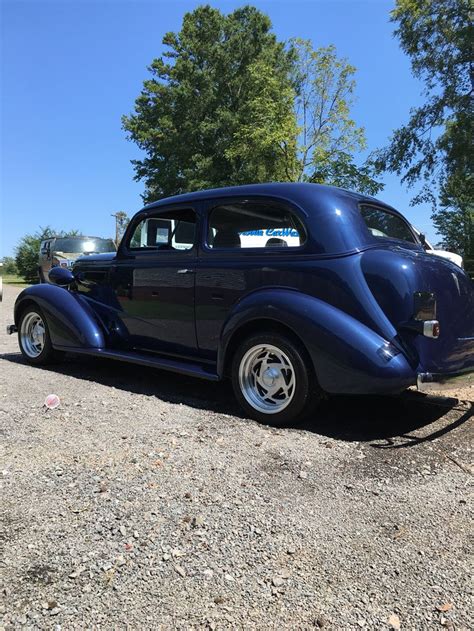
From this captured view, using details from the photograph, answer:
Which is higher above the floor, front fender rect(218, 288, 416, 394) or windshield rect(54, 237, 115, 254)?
windshield rect(54, 237, 115, 254)

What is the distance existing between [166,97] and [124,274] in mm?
26756

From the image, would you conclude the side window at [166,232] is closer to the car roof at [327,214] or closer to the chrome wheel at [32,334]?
the car roof at [327,214]

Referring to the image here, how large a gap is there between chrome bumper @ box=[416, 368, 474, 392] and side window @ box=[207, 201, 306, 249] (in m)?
1.33

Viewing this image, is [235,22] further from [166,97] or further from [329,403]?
[329,403]

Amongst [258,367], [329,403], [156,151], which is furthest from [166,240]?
[156,151]

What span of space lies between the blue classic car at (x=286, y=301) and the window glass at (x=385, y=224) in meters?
0.02

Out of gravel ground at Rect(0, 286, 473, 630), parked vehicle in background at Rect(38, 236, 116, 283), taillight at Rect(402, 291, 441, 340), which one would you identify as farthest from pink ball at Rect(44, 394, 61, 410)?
parked vehicle in background at Rect(38, 236, 116, 283)

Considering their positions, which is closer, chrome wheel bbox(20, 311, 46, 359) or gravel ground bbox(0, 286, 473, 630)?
gravel ground bbox(0, 286, 473, 630)

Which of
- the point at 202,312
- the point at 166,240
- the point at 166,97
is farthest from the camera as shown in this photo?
the point at 166,97

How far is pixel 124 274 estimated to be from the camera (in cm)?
515

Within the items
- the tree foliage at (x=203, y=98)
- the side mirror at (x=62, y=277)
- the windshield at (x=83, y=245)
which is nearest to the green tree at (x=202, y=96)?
the tree foliage at (x=203, y=98)

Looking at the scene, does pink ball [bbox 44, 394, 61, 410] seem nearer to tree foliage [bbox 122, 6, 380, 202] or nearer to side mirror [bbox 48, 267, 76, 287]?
side mirror [bbox 48, 267, 76, 287]

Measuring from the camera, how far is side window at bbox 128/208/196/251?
184 inches

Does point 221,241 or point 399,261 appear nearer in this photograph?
point 399,261
